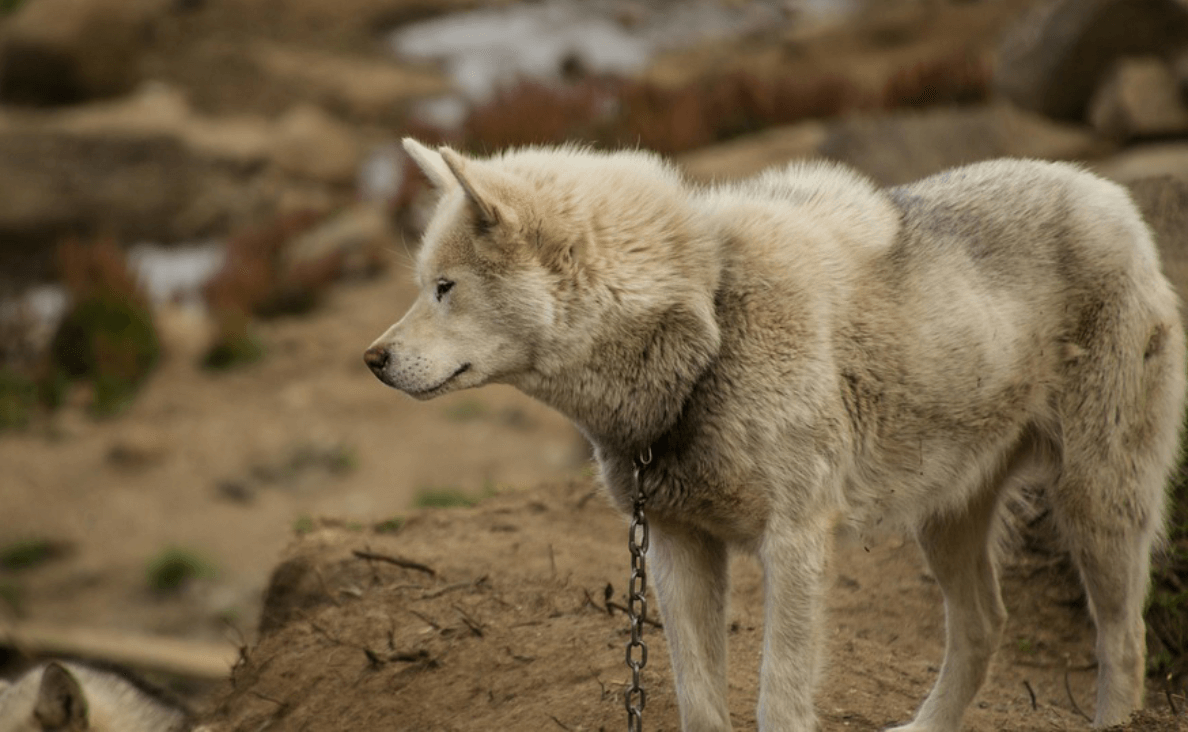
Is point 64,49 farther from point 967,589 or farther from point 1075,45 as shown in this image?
point 967,589

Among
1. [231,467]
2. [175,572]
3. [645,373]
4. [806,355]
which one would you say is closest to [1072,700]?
[806,355]

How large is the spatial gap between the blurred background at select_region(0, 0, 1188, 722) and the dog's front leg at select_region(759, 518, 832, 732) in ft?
8.28

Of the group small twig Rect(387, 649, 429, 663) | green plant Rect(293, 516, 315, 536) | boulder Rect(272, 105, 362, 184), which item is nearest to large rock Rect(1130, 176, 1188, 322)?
small twig Rect(387, 649, 429, 663)

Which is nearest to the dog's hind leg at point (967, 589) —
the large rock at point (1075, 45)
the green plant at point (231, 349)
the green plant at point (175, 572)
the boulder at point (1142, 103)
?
the green plant at point (175, 572)

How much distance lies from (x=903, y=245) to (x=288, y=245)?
12328 mm

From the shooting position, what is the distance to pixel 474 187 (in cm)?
354

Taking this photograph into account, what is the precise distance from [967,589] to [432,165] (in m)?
2.30

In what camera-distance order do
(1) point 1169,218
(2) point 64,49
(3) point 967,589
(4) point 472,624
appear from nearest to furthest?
1. (3) point 967,589
2. (4) point 472,624
3. (1) point 1169,218
4. (2) point 64,49

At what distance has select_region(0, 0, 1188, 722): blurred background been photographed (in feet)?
35.6

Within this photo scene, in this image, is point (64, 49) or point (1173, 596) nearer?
point (1173, 596)

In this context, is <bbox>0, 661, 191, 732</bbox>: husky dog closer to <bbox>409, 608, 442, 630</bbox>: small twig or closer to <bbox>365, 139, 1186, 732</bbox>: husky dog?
<bbox>409, 608, 442, 630</bbox>: small twig

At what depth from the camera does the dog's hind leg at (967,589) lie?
4.58m

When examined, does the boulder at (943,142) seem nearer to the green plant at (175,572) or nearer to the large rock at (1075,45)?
the large rock at (1075,45)

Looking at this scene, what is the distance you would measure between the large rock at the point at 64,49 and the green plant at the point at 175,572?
10.1 m
